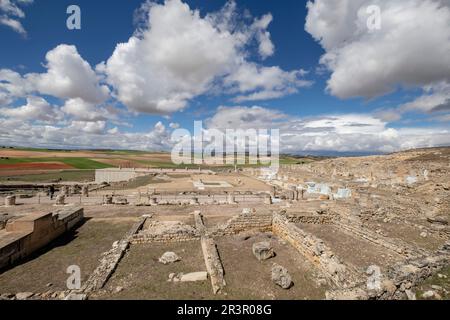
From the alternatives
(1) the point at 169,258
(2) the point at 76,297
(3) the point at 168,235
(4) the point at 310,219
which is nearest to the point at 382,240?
(4) the point at 310,219

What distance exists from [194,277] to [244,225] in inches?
213

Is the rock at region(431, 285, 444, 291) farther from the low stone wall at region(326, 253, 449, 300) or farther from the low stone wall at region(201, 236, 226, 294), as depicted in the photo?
the low stone wall at region(201, 236, 226, 294)

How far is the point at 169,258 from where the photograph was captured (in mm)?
8734

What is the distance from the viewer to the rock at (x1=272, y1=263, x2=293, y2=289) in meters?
6.94

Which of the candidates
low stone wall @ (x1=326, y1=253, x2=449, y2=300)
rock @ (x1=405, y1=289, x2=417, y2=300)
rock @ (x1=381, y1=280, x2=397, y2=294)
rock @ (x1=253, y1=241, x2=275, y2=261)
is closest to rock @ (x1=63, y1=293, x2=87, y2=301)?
rock @ (x1=253, y1=241, x2=275, y2=261)

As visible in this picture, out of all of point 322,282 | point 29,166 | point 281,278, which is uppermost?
point 29,166

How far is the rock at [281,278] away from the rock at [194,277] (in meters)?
2.33

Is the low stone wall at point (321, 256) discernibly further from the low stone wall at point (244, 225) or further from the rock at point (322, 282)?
the low stone wall at point (244, 225)

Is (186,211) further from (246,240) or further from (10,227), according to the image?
(10,227)

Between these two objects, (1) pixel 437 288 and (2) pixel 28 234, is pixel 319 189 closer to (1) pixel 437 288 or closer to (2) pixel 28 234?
(1) pixel 437 288

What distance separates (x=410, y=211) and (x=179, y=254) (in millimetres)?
15918

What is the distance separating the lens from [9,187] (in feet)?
92.1

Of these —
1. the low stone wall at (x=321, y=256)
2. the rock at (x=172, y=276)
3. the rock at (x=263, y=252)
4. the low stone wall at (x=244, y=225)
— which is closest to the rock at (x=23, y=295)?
the rock at (x=172, y=276)
